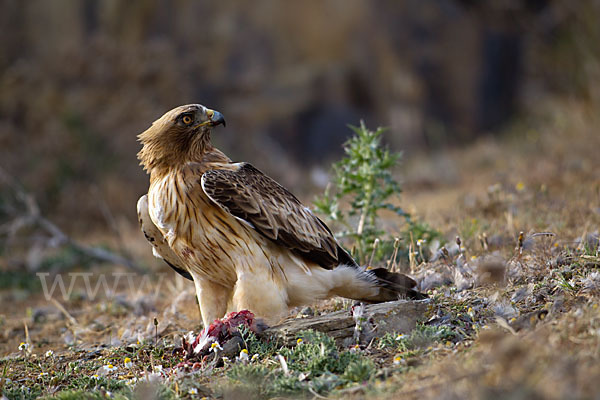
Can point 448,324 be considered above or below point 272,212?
below

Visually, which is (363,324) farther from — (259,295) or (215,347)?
(215,347)

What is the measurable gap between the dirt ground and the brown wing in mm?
639

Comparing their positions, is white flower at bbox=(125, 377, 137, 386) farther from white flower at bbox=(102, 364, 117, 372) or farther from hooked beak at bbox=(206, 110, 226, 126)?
hooked beak at bbox=(206, 110, 226, 126)

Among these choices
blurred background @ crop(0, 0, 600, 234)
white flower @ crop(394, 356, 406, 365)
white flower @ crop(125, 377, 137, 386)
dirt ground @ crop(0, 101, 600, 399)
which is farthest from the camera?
blurred background @ crop(0, 0, 600, 234)

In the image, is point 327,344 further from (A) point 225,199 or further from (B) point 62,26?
(B) point 62,26

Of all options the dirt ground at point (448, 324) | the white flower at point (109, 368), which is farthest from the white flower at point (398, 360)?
the white flower at point (109, 368)

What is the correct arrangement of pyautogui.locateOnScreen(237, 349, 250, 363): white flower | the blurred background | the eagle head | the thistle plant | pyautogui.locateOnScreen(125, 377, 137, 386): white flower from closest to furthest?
pyautogui.locateOnScreen(125, 377, 137, 386): white flower
pyautogui.locateOnScreen(237, 349, 250, 363): white flower
the eagle head
the thistle plant
the blurred background

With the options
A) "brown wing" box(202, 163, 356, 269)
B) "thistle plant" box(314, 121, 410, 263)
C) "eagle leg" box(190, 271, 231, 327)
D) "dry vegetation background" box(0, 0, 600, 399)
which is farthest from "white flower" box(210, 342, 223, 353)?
"thistle plant" box(314, 121, 410, 263)

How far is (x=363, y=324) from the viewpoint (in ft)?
13.2

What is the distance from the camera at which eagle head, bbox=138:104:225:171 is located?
4762 millimetres

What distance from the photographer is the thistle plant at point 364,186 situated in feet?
18.4

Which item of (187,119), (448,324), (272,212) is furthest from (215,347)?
A: (187,119)

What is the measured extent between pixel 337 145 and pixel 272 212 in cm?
1178

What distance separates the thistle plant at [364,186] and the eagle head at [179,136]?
1274mm
